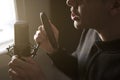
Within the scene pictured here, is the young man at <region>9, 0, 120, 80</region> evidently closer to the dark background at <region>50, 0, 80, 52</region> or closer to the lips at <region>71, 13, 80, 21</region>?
the lips at <region>71, 13, 80, 21</region>

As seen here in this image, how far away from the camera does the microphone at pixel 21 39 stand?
900 millimetres

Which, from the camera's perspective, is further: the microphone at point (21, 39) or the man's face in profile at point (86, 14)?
the man's face in profile at point (86, 14)

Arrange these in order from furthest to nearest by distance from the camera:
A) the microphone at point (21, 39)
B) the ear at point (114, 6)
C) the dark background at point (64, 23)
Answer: the dark background at point (64, 23)
the ear at point (114, 6)
the microphone at point (21, 39)

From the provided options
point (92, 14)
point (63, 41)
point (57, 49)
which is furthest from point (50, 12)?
point (92, 14)

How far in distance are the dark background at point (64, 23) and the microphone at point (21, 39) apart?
52 centimetres

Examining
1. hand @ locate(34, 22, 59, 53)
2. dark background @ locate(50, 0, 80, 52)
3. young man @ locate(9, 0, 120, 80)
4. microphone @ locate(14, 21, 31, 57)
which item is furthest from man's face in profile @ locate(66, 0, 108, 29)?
dark background @ locate(50, 0, 80, 52)

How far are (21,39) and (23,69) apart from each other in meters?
0.09

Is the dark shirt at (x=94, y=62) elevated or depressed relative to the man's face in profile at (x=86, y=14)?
depressed

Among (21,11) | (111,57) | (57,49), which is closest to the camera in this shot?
(111,57)

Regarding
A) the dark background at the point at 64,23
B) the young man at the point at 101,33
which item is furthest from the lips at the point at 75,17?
the dark background at the point at 64,23

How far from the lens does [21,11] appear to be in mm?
1357

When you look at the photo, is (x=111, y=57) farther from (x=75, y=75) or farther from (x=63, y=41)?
(x=63, y=41)

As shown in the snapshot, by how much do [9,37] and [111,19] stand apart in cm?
51

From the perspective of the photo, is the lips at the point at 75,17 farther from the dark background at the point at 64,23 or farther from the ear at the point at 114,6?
the dark background at the point at 64,23
